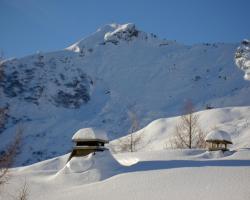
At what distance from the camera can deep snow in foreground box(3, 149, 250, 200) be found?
17547 millimetres

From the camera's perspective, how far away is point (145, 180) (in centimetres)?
2048

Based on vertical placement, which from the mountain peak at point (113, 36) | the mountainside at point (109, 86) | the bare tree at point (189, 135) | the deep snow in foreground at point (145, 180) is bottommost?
the deep snow in foreground at point (145, 180)

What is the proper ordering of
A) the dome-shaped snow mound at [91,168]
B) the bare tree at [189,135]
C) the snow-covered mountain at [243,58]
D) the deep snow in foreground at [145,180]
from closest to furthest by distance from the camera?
the deep snow in foreground at [145,180] < the dome-shaped snow mound at [91,168] < the bare tree at [189,135] < the snow-covered mountain at [243,58]

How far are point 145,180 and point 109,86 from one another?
107655 millimetres

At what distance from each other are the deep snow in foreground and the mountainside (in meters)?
67.0

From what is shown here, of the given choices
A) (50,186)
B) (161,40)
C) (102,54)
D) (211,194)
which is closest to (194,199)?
(211,194)

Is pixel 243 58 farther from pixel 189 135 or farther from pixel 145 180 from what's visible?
pixel 145 180

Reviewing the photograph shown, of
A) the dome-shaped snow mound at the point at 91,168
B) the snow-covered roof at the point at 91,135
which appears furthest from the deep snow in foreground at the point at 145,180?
the snow-covered roof at the point at 91,135

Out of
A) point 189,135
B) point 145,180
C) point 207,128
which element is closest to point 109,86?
point 207,128

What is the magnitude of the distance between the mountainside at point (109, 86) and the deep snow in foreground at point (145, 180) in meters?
67.0

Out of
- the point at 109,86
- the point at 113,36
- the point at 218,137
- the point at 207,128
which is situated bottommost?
the point at 218,137

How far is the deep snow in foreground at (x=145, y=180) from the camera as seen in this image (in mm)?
17547

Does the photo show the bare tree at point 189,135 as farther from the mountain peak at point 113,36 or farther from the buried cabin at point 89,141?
the mountain peak at point 113,36

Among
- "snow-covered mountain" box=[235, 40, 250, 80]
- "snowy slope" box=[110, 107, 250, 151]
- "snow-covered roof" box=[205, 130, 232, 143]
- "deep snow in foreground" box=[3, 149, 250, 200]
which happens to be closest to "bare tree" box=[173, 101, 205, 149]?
"snowy slope" box=[110, 107, 250, 151]
